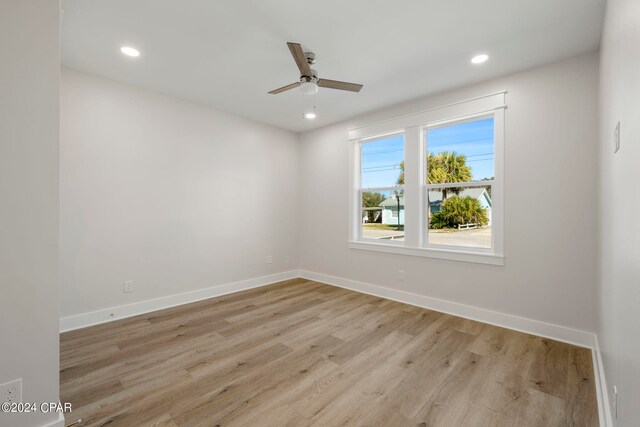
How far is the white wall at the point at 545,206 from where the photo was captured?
2.57m

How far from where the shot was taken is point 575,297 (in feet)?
8.57

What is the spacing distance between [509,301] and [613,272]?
61.7 inches

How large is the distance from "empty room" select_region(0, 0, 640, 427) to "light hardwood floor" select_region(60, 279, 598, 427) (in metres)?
0.02

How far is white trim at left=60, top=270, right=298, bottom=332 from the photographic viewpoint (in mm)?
2947

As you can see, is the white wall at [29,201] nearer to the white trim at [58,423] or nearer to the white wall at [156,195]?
the white trim at [58,423]

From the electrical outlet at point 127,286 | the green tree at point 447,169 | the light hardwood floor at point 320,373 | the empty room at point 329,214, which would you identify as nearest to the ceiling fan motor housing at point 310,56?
the empty room at point 329,214

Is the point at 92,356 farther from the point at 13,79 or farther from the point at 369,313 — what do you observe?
the point at 369,313

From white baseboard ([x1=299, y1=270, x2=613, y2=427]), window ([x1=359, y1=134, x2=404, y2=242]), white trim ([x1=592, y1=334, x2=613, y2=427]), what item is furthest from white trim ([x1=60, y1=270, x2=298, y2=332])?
white trim ([x1=592, y1=334, x2=613, y2=427])

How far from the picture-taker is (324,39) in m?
2.41

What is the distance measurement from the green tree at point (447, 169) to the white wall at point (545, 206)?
49 cm

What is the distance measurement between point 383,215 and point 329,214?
0.96 m

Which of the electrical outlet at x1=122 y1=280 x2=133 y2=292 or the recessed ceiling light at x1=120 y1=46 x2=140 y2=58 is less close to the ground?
the recessed ceiling light at x1=120 y1=46 x2=140 y2=58

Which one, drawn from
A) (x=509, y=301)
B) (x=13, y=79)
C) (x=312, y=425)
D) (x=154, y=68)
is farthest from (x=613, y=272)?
(x=154, y=68)

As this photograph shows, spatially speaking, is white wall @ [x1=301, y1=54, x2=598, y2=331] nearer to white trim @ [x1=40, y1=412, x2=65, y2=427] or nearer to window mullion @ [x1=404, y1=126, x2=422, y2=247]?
window mullion @ [x1=404, y1=126, x2=422, y2=247]
